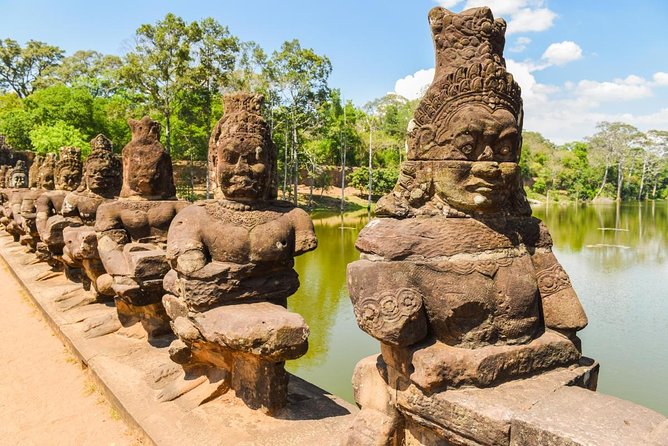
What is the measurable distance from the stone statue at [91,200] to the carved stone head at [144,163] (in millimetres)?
1081

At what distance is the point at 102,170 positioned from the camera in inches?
237

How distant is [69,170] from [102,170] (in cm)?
265

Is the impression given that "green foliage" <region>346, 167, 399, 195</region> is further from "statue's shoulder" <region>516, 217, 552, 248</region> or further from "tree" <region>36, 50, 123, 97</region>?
"statue's shoulder" <region>516, 217, 552, 248</region>

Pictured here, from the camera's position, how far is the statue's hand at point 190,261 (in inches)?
125

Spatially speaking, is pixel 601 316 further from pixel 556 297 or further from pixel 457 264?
pixel 457 264

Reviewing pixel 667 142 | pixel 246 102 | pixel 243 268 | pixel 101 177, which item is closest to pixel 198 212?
pixel 243 268

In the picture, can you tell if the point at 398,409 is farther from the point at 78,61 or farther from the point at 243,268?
the point at 78,61

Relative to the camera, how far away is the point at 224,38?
→ 22969 millimetres

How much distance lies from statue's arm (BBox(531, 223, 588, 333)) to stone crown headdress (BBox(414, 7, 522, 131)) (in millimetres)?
781

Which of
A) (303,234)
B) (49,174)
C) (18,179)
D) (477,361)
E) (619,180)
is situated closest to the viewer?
(477,361)

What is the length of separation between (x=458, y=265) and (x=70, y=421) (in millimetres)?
3410

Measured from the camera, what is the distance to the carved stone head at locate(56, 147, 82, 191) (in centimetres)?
810

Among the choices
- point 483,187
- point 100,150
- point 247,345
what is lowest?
point 247,345

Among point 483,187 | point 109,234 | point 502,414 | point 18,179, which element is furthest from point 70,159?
point 502,414
